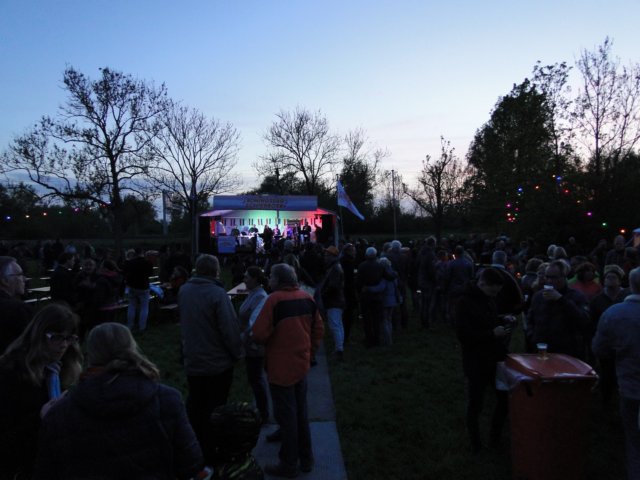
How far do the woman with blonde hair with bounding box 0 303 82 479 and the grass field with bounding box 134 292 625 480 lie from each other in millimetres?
2647

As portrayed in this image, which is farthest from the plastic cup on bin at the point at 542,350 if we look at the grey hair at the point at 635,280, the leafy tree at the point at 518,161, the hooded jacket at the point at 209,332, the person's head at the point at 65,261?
the leafy tree at the point at 518,161

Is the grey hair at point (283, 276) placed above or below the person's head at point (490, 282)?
above

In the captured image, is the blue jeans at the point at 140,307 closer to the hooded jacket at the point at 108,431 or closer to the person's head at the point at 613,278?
the person's head at the point at 613,278

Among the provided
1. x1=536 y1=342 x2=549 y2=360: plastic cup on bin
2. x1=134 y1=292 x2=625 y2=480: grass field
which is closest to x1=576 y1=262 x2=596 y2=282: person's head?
x1=134 y1=292 x2=625 y2=480: grass field

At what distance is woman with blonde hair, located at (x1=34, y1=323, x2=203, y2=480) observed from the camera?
71.9 inches

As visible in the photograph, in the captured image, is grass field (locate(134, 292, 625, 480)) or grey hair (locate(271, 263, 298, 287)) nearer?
grey hair (locate(271, 263, 298, 287))

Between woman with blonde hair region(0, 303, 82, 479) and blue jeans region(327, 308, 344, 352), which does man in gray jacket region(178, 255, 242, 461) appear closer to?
woman with blonde hair region(0, 303, 82, 479)

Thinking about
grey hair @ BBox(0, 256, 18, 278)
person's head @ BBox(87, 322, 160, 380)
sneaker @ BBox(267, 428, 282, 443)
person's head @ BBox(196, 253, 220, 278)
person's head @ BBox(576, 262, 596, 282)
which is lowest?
sneaker @ BBox(267, 428, 282, 443)

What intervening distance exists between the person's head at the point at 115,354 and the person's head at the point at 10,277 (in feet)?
4.72

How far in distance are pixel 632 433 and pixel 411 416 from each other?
236 cm

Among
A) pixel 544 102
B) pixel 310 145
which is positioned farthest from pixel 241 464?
pixel 310 145

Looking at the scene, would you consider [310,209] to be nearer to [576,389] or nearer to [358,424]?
[358,424]

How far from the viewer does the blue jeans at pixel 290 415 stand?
3.88 m

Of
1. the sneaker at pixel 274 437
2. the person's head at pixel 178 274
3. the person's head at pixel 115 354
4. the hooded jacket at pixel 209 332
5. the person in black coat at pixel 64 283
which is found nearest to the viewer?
the person's head at pixel 115 354
